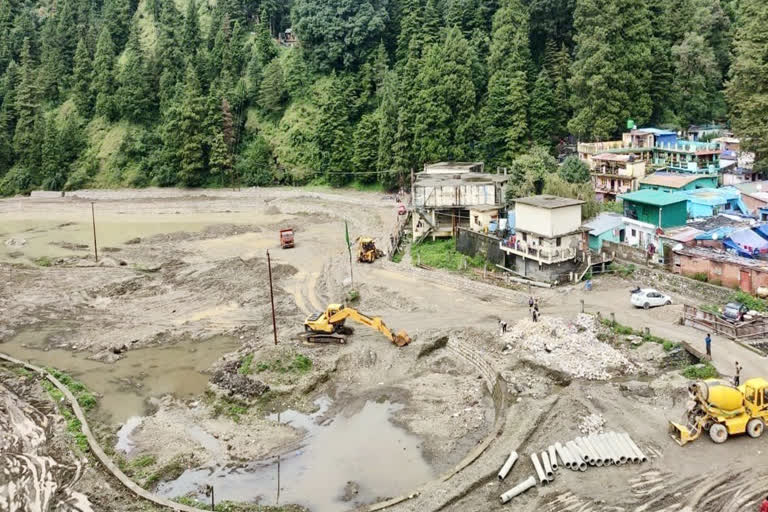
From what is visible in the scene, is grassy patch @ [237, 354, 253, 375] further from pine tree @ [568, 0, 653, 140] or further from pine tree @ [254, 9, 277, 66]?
pine tree @ [254, 9, 277, 66]

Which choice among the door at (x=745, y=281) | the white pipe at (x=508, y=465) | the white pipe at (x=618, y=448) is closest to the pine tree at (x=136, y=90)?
the door at (x=745, y=281)

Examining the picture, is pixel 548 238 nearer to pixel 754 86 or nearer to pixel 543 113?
pixel 754 86

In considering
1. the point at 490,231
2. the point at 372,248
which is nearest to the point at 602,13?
the point at 490,231

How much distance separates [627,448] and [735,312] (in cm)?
1244

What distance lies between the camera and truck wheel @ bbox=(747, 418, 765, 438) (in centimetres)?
2297

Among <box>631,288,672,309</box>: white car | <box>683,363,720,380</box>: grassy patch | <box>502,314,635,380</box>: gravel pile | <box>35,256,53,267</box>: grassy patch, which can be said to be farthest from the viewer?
<box>35,256,53,267</box>: grassy patch

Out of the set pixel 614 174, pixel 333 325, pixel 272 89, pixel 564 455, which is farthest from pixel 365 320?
pixel 272 89

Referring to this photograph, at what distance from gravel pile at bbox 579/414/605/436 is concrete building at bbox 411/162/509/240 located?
80.1 feet

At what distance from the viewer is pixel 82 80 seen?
295 feet

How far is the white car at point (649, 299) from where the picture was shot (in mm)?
35500

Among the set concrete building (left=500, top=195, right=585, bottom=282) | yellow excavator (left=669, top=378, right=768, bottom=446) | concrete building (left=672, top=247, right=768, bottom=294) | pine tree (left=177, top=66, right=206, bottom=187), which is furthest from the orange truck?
yellow excavator (left=669, top=378, right=768, bottom=446)

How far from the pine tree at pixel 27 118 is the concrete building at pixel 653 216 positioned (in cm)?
6704

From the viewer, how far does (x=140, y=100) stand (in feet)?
277

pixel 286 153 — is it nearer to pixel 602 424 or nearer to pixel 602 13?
pixel 602 13
